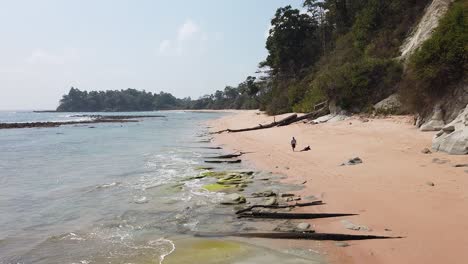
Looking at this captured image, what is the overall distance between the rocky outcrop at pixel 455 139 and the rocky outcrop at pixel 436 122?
4365 millimetres

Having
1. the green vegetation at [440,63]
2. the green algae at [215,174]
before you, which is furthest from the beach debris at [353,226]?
the green vegetation at [440,63]

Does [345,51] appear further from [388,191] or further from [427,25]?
[388,191]

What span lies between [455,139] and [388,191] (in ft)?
16.5

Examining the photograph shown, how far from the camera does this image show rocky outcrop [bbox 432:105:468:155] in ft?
43.8

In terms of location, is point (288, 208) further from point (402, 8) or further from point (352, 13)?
point (352, 13)

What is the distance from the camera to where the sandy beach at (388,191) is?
696 centimetres

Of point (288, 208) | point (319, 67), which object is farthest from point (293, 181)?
point (319, 67)

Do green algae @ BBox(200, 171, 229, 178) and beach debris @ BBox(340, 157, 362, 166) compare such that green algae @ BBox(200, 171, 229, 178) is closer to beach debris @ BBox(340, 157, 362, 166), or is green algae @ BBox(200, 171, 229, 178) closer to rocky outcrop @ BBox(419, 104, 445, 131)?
beach debris @ BBox(340, 157, 362, 166)

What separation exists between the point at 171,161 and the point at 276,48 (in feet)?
154

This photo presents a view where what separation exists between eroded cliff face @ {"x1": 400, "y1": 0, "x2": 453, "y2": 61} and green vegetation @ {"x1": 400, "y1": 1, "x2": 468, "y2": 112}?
648cm

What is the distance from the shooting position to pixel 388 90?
1225 inches

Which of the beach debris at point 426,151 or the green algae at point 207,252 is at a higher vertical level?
the beach debris at point 426,151

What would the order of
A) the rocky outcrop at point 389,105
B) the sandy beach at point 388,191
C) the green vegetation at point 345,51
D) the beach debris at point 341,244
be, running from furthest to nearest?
the green vegetation at point 345,51
the rocky outcrop at point 389,105
the beach debris at point 341,244
the sandy beach at point 388,191

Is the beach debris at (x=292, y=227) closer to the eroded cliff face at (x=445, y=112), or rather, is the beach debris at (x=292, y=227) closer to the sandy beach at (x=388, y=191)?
the sandy beach at (x=388, y=191)
